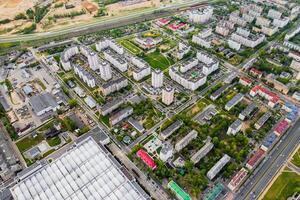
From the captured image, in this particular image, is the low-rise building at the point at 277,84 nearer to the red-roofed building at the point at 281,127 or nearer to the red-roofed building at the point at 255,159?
the red-roofed building at the point at 281,127

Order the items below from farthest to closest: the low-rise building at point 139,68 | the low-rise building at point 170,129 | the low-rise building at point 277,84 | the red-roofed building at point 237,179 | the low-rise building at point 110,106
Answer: the low-rise building at point 139,68, the low-rise building at point 277,84, the low-rise building at point 110,106, the low-rise building at point 170,129, the red-roofed building at point 237,179

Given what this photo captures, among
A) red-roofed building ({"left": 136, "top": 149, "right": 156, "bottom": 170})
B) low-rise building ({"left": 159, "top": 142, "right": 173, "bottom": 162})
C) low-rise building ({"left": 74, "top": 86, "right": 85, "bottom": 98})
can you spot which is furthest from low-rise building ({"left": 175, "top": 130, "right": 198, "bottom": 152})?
low-rise building ({"left": 74, "top": 86, "right": 85, "bottom": 98})

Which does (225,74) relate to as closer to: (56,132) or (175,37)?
(175,37)

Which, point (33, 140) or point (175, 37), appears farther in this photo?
point (175, 37)

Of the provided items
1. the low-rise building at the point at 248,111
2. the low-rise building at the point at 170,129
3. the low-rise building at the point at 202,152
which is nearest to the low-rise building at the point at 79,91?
the low-rise building at the point at 170,129

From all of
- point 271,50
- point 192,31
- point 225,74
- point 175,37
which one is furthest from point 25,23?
point 271,50

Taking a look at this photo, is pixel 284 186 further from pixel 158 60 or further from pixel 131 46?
pixel 131 46

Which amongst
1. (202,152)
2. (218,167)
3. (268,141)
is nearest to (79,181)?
(202,152)
